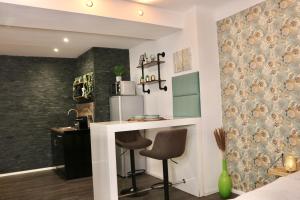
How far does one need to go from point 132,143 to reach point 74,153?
5.37ft

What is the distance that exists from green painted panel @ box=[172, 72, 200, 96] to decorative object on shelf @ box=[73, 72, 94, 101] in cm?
196

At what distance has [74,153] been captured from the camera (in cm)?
450

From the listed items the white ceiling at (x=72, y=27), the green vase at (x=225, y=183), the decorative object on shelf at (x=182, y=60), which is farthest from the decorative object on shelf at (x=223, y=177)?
the white ceiling at (x=72, y=27)

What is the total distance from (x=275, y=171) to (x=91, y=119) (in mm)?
3565

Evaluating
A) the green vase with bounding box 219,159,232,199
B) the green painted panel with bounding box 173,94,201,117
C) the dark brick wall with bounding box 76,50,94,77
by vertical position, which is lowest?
the green vase with bounding box 219,159,232,199

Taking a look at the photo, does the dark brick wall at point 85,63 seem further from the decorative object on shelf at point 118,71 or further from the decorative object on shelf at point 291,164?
the decorative object on shelf at point 291,164

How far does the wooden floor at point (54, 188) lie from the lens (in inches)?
137

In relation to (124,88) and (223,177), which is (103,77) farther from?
(223,177)

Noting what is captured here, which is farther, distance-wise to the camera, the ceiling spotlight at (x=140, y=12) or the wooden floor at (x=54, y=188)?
the wooden floor at (x=54, y=188)

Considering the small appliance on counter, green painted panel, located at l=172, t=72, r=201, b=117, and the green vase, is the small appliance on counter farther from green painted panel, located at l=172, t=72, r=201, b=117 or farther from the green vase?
the green vase

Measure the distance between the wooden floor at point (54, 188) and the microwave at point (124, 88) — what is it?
1518mm

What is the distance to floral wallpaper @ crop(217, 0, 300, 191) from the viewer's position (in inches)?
102

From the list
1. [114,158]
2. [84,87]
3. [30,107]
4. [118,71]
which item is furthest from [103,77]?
[114,158]

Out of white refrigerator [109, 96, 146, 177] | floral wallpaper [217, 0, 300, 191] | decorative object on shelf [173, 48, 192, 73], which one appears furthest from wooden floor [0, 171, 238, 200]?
decorative object on shelf [173, 48, 192, 73]
